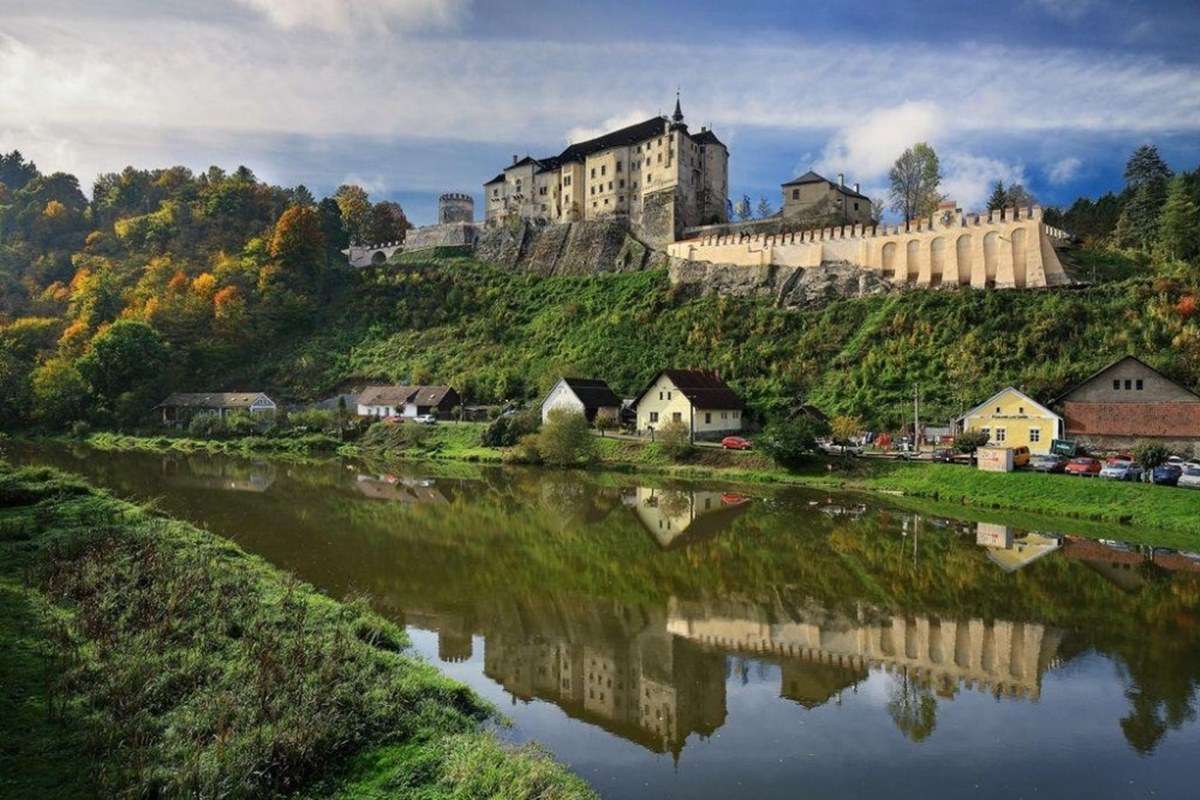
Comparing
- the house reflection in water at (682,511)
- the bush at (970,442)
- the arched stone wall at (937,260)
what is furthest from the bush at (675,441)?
the arched stone wall at (937,260)

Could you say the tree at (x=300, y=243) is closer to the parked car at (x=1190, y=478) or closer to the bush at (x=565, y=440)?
the bush at (x=565, y=440)

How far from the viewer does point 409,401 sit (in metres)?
54.6

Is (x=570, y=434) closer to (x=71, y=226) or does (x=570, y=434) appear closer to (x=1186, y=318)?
(x=1186, y=318)

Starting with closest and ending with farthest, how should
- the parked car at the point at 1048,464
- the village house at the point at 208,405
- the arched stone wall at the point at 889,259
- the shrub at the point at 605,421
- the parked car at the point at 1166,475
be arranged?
the parked car at the point at 1166,475
the parked car at the point at 1048,464
the shrub at the point at 605,421
the arched stone wall at the point at 889,259
the village house at the point at 208,405

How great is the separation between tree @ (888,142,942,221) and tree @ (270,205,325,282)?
56.8 m

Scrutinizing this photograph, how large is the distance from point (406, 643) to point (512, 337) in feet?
165

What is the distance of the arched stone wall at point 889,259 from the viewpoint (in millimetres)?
50406

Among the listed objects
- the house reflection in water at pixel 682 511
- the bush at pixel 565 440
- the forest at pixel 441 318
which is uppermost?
the forest at pixel 441 318

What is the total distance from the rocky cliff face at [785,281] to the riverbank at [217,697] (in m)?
44.0

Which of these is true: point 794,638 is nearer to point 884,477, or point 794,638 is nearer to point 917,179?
point 884,477

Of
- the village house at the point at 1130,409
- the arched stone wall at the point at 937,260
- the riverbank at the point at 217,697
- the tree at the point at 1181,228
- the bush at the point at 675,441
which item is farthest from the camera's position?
the arched stone wall at the point at 937,260

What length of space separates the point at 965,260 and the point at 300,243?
6165 centimetres

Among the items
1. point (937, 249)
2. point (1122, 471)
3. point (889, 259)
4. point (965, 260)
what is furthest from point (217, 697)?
point (889, 259)

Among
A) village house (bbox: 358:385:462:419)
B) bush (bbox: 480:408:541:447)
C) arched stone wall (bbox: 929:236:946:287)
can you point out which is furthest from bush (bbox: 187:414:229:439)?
arched stone wall (bbox: 929:236:946:287)
